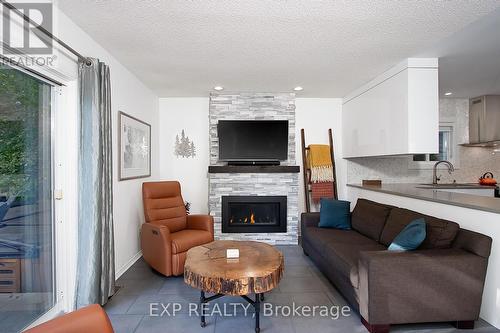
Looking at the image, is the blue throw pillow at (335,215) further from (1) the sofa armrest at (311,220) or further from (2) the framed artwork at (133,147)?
(2) the framed artwork at (133,147)

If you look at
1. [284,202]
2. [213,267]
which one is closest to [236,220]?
[284,202]

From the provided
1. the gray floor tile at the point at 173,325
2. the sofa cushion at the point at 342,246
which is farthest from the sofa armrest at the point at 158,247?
the sofa cushion at the point at 342,246

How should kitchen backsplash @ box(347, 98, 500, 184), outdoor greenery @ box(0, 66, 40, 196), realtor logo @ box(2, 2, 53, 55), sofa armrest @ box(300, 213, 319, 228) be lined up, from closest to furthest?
realtor logo @ box(2, 2, 53, 55) → outdoor greenery @ box(0, 66, 40, 196) → sofa armrest @ box(300, 213, 319, 228) → kitchen backsplash @ box(347, 98, 500, 184)

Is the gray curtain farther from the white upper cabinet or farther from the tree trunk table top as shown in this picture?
the white upper cabinet

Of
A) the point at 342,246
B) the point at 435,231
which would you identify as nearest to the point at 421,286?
the point at 435,231

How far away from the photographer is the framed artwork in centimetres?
315

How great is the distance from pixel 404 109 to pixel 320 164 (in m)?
1.69

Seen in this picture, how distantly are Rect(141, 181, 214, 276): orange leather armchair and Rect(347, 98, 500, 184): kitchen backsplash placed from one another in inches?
113

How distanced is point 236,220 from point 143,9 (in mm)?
3148

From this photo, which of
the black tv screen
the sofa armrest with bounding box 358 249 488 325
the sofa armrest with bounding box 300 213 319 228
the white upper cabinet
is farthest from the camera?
the black tv screen

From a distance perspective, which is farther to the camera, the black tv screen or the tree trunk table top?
the black tv screen

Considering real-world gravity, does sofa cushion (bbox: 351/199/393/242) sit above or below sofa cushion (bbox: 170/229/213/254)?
above

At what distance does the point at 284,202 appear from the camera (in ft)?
14.1

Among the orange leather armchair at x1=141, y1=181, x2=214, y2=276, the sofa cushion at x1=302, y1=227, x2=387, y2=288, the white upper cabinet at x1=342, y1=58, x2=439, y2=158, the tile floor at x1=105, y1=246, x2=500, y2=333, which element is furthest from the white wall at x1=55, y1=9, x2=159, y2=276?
the white upper cabinet at x1=342, y1=58, x2=439, y2=158
